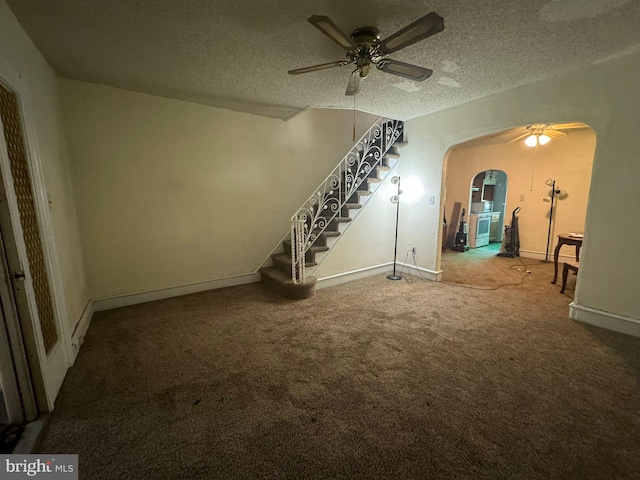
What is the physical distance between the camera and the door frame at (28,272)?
153 cm

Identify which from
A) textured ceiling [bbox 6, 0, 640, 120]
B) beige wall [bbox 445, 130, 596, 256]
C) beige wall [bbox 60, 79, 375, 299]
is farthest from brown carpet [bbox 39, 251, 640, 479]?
beige wall [bbox 445, 130, 596, 256]

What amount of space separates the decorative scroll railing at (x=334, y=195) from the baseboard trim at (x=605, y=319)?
120 inches

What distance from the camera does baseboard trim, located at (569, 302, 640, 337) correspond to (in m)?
2.48

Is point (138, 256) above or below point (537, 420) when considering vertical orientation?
above

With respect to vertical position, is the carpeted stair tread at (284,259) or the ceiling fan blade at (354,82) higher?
the ceiling fan blade at (354,82)

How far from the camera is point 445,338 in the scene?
2.48 meters

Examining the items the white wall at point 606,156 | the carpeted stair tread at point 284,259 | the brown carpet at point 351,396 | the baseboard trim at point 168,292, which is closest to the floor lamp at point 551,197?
the brown carpet at point 351,396

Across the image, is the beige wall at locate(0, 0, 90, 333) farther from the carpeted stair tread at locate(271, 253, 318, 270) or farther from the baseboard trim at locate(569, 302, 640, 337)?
the baseboard trim at locate(569, 302, 640, 337)

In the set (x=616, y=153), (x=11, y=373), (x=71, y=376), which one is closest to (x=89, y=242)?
(x=71, y=376)

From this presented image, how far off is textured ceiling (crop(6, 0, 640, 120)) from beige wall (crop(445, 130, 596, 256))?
3.32 meters

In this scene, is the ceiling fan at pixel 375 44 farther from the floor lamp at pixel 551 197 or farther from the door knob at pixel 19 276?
the floor lamp at pixel 551 197

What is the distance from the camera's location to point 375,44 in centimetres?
194

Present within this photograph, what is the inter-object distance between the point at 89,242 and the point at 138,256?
503mm

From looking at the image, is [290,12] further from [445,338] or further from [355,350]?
[445,338]
